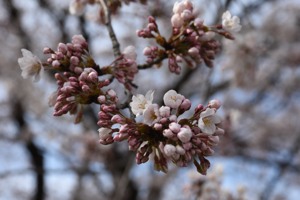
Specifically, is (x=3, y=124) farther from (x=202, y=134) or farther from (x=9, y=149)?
(x=202, y=134)

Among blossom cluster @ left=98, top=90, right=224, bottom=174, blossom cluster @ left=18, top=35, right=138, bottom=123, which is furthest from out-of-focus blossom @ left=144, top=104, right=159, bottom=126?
blossom cluster @ left=18, top=35, right=138, bottom=123

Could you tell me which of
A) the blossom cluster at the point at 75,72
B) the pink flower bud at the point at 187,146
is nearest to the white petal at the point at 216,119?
the pink flower bud at the point at 187,146

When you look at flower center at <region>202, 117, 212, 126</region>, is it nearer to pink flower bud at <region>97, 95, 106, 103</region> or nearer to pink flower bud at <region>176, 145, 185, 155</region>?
pink flower bud at <region>176, 145, 185, 155</region>

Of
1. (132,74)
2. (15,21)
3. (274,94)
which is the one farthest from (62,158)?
(132,74)

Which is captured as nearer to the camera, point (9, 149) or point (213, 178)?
point (213, 178)

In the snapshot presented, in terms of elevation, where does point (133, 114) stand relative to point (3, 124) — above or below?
below

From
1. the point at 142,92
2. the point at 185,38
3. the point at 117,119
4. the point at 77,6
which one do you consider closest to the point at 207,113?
the point at 117,119
